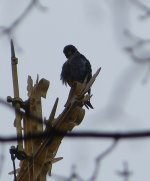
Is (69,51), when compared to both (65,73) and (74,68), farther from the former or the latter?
(65,73)

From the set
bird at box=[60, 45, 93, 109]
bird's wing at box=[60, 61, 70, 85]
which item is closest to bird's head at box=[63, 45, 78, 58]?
bird at box=[60, 45, 93, 109]

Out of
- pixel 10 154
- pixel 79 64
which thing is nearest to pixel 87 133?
pixel 10 154

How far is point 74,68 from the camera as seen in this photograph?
7.58 metres

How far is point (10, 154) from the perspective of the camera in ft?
10.1

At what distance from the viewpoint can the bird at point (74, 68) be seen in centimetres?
733

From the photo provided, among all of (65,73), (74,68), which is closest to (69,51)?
(74,68)

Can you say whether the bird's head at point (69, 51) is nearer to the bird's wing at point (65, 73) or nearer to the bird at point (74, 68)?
the bird at point (74, 68)

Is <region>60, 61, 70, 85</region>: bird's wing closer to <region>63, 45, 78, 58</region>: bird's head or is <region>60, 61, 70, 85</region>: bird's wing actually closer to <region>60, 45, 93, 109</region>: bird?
<region>60, 45, 93, 109</region>: bird

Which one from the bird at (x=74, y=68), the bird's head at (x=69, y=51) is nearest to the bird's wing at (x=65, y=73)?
the bird at (x=74, y=68)

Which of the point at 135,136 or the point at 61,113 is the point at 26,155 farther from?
the point at 135,136

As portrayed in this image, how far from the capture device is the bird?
7.33m

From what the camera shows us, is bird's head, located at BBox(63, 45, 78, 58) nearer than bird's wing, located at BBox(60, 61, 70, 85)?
No

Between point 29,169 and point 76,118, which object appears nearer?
point 29,169

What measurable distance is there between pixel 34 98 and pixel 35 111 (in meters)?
0.12
